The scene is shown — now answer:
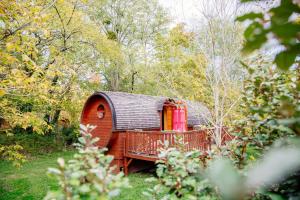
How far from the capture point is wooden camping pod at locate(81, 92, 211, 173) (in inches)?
392

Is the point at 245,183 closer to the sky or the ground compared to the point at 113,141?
closer to the sky

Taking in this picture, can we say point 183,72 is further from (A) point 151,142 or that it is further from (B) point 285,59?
(B) point 285,59

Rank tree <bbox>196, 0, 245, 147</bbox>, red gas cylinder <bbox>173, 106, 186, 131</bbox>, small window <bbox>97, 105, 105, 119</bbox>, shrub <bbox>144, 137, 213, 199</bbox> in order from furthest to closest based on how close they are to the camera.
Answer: red gas cylinder <bbox>173, 106, 186, 131</bbox>, small window <bbox>97, 105, 105, 119</bbox>, tree <bbox>196, 0, 245, 147</bbox>, shrub <bbox>144, 137, 213, 199</bbox>

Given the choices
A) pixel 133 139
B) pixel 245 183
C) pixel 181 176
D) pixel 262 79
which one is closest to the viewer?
pixel 245 183

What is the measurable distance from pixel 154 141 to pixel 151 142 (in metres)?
0.19

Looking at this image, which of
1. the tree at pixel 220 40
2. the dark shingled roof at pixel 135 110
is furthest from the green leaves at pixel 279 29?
the dark shingled roof at pixel 135 110

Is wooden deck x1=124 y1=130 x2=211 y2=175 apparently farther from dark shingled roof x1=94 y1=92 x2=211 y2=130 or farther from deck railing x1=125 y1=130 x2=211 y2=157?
dark shingled roof x1=94 y1=92 x2=211 y2=130

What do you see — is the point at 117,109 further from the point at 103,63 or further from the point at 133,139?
the point at 103,63

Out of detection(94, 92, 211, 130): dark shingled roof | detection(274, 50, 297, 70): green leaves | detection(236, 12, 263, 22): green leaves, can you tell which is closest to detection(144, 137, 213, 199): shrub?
detection(274, 50, 297, 70): green leaves

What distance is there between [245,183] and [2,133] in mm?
19119

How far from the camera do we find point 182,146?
256 cm

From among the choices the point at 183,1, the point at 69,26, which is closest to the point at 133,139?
the point at 183,1

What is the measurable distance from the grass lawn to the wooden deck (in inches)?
37.9

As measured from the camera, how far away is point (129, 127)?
11.0 metres
